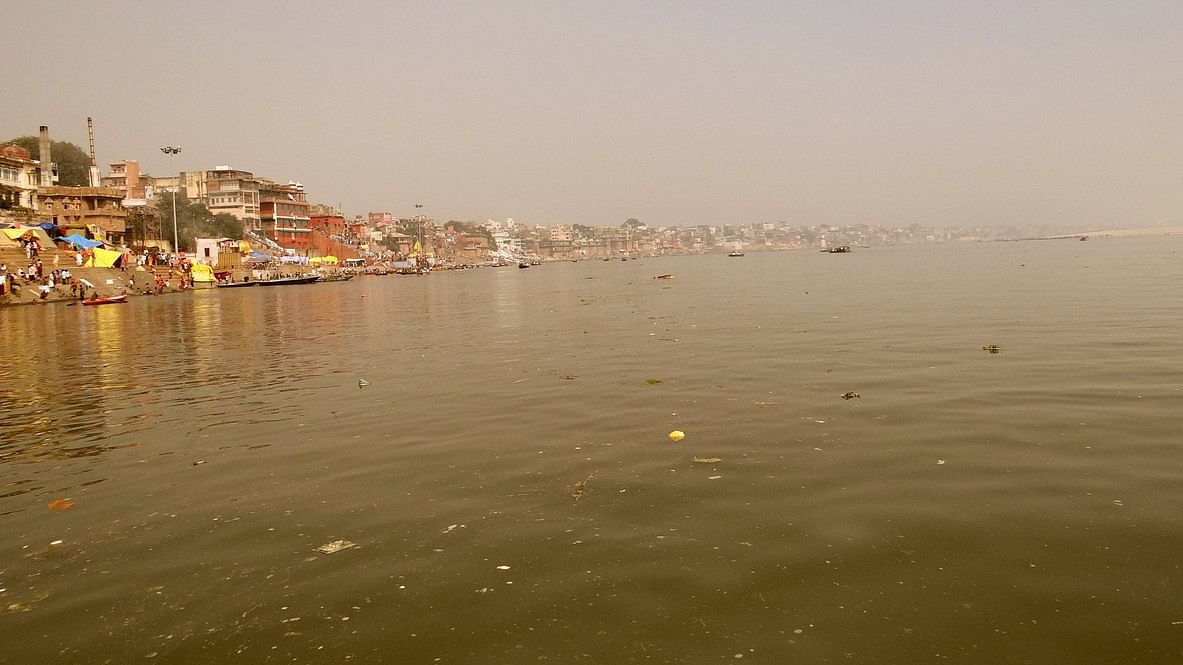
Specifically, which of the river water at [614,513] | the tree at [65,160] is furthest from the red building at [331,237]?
the river water at [614,513]

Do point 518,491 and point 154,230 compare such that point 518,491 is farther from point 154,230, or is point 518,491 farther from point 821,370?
point 154,230

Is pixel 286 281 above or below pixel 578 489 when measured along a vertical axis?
above

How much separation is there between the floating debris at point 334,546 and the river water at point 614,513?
0.14 metres

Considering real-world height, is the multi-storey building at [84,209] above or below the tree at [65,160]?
below

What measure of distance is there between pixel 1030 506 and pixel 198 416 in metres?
13.6

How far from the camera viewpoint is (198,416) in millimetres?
14148

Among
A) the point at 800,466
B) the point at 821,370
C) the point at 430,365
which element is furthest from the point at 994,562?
the point at 430,365

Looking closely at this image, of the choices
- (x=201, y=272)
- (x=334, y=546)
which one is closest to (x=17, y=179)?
(x=201, y=272)

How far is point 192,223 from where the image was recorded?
11225 centimetres

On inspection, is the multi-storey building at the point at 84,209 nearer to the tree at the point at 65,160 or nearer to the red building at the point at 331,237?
the tree at the point at 65,160

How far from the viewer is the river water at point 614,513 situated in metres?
5.47

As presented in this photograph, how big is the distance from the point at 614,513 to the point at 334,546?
282 centimetres

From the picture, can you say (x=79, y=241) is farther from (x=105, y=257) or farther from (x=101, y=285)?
(x=101, y=285)

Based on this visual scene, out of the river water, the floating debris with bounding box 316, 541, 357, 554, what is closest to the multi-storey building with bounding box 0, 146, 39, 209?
the river water
